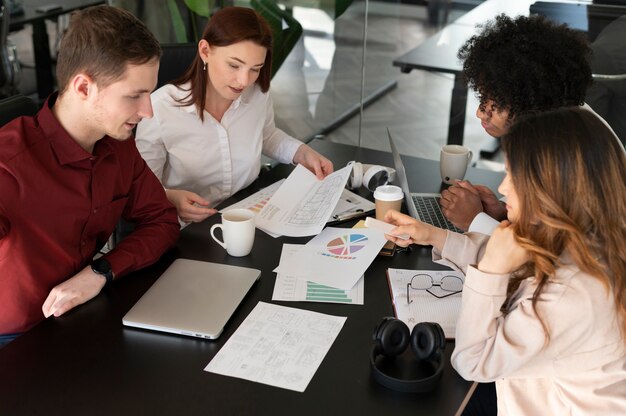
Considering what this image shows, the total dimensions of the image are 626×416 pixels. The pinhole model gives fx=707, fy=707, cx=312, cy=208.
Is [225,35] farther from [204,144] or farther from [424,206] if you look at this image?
[424,206]

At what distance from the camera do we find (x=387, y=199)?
72.0 inches

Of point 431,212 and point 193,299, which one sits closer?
point 193,299

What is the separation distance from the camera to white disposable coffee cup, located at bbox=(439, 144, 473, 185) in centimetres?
212

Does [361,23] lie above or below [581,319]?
above

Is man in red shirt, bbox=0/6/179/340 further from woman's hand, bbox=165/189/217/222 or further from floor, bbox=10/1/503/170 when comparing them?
floor, bbox=10/1/503/170

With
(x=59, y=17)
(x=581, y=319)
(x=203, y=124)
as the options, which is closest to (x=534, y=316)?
(x=581, y=319)

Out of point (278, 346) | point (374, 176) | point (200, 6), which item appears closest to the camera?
point (278, 346)

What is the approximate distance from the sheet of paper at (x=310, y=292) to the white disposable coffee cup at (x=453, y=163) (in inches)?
26.6

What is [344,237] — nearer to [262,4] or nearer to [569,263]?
[569,263]

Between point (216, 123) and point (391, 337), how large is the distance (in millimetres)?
1074

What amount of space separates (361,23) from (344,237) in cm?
255

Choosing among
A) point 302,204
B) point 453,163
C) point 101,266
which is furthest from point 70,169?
point 453,163

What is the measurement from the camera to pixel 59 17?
4.07 meters

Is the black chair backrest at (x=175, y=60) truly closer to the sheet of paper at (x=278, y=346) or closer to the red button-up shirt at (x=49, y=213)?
the red button-up shirt at (x=49, y=213)
